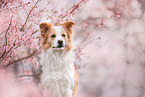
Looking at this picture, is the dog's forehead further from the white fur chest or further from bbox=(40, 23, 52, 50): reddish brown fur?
the white fur chest

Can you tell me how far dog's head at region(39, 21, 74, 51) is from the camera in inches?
67.4

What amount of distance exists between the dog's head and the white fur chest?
0.09 m

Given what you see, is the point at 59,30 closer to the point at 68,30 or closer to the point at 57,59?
the point at 68,30

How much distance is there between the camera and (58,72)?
1.79 m

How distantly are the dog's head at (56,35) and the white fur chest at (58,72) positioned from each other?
0.09 meters

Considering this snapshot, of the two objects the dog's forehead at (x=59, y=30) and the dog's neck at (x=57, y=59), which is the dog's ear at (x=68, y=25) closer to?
the dog's forehead at (x=59, y=30)

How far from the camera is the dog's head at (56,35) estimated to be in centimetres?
171

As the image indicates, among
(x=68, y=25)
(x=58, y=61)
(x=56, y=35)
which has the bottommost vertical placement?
(x=58, y=61)

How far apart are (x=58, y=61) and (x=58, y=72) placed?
136mm

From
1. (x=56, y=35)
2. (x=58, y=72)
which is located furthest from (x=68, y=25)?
(x=58, y=72)

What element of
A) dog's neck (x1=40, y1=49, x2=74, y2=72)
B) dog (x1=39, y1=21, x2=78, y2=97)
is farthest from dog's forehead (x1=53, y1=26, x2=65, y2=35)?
dog's neck (x1=40, y1=49, x2=74, y2=72)

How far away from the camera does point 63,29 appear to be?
1.80 metres

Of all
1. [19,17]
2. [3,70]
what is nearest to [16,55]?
[3,70]

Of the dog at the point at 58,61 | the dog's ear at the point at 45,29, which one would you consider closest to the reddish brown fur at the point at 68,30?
the dog at the point at 58,61
